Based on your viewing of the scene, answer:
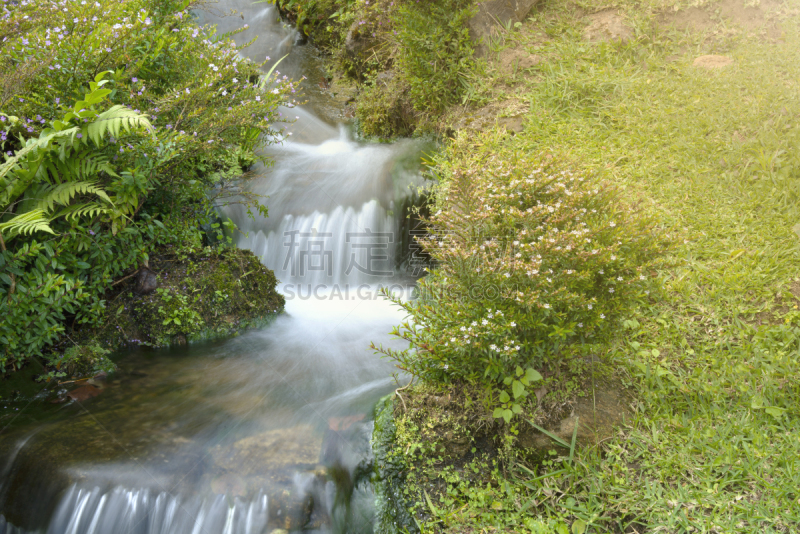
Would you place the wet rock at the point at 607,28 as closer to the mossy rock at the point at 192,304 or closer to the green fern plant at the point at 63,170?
the mossy rock at the point at 192,304

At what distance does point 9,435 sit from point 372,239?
3766mm

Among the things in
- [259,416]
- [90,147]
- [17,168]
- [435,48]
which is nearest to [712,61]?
[435,48]

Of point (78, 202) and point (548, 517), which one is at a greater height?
point (78, 202)

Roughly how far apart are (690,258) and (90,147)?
501 centimetres

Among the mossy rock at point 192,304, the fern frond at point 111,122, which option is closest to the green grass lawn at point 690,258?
the mossy rock at point 192,304

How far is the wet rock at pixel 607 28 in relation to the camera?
6266 mm

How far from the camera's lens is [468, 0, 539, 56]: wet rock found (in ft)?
21.2

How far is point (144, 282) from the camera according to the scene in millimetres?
4684

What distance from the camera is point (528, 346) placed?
9.56 feet

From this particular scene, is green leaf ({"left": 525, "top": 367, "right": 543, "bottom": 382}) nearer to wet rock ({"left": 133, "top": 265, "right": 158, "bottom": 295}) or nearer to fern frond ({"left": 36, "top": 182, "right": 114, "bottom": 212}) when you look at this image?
fern frond ({"left": 36, "top": 182, "right": 114, "bottom": 212})

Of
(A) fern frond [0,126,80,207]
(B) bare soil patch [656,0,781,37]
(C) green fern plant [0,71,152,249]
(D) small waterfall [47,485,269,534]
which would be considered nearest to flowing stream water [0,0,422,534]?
(D) small waterfall [47,485,269,534]

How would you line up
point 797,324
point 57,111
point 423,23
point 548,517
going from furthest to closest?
point 423,23, point 57,111, point 797,324, point 548,517

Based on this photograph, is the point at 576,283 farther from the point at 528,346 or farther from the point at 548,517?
the point at 548,517

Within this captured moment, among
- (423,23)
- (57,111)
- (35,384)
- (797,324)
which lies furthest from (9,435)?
(423,23)
